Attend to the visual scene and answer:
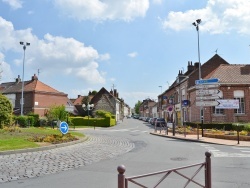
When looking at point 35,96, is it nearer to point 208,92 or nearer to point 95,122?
point 95,122

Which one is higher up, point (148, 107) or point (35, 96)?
point (148, 107)

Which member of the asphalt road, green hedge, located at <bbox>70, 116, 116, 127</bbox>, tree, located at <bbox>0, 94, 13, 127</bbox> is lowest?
the asphalt road

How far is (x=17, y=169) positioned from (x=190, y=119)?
36469mm

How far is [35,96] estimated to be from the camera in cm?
5694

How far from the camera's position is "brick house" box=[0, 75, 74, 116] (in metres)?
57.2

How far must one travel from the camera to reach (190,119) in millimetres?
43938

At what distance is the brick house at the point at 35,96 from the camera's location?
57156mm

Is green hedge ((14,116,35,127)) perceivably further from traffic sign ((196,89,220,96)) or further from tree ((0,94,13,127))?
traffic sign ((196,89,220,96))

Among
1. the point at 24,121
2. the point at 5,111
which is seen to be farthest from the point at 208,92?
the point at 24,121

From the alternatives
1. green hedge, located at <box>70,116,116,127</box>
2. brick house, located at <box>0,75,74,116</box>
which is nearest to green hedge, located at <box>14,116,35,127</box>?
green hedge, located at <box>70,116,116,127</box>

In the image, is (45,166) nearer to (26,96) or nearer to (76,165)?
(76,165)

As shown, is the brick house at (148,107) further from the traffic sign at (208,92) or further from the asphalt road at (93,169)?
the asphalt road at (93,169)

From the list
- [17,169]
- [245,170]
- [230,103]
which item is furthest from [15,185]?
[230,103]

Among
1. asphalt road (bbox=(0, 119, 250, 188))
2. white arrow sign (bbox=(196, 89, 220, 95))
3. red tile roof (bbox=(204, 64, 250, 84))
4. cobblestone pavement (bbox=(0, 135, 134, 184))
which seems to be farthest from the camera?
red tile roof (bbox=(204, 64, 250, 84))
